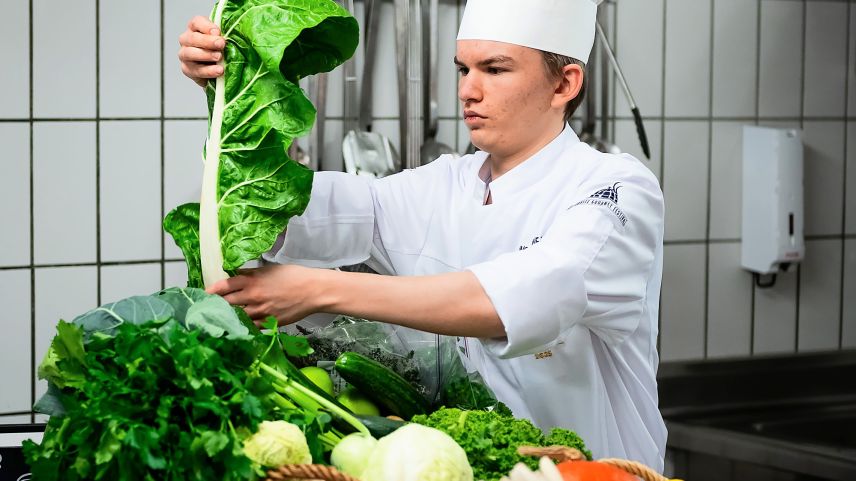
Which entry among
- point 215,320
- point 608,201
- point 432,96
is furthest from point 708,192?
point 215,320

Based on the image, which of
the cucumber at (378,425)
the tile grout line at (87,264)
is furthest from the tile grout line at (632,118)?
the cucumber at (378,425)

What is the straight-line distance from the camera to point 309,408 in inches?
35.5

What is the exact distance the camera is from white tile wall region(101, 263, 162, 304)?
1.97m

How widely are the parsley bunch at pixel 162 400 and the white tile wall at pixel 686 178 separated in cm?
163

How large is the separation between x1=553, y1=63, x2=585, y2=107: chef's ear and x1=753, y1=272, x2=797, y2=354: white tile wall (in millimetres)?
1250

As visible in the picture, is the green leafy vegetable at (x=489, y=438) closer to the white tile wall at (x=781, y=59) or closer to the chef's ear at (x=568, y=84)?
the chef's ear at (x=568, y=84)

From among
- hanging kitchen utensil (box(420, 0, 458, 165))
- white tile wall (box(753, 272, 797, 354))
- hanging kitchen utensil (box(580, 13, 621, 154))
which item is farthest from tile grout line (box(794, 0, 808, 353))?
hanging kitchen utensil (box(420, 0, 458, 165))

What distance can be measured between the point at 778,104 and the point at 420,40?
1.00 meters

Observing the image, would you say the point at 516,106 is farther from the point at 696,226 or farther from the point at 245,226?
the point at 696,226

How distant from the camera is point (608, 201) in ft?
4.07

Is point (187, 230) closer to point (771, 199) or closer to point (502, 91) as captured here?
point (502, 91)

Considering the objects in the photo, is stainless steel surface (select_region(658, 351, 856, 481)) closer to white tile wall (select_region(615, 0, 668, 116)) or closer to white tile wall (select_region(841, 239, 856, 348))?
white tile wall (select_region(841, 239, 856, 348))

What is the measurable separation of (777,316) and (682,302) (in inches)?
11.6

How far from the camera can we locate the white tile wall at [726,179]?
2406 mm
